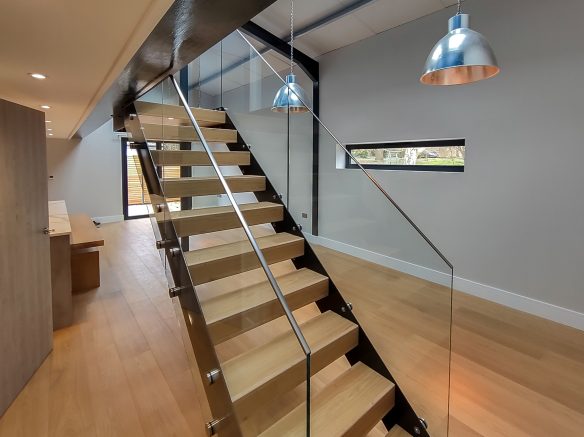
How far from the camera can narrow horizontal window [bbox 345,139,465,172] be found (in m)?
3.87

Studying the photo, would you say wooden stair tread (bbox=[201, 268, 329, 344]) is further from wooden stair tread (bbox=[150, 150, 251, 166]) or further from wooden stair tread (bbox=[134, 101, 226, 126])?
wooden stair tread (bbox=[134, 101, 226, 126])

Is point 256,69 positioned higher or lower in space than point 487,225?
higher

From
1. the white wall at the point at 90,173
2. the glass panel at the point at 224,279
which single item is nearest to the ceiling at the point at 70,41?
the glass panel at the point at 224,279

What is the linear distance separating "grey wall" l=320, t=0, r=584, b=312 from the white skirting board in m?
0.06

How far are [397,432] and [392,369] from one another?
1.18 feet

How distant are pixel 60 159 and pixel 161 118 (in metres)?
6.22

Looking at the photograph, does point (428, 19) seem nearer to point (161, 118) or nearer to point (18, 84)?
point (161, 118)

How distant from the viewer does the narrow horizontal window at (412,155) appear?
3867 mm

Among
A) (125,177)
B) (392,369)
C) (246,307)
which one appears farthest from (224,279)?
(125,177)

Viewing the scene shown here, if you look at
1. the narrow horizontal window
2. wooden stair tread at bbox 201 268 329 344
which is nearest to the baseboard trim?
the narrow horizontal window

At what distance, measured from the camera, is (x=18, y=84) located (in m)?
2.63

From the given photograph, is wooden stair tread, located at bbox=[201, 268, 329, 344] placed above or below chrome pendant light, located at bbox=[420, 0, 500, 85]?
below

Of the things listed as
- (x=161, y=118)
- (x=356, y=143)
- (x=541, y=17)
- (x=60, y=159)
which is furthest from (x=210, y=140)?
(x=60, y=159)

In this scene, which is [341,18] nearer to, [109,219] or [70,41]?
[70,41]
